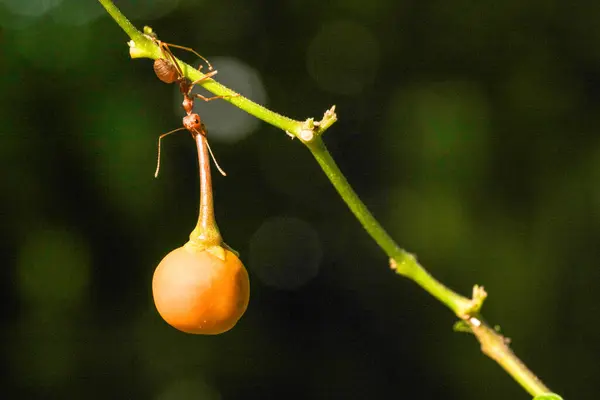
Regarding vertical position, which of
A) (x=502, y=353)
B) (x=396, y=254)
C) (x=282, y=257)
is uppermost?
(x=282, y=257)

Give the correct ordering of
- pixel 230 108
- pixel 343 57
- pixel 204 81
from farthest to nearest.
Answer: pixel 230 108 < pixel 343 57 < pixel 204 81

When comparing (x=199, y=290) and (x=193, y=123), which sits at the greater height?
(x=193, y=123)

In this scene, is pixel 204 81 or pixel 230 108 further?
pixel 230 108

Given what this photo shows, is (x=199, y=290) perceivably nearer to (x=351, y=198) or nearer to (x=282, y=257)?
(x=351, y=198)

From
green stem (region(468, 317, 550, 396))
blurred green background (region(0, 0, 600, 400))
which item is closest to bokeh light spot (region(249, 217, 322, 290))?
blurred green background (region(0, 0, 600, 400))

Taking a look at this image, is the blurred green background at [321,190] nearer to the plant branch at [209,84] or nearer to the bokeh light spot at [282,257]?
the bokeh light spot at [282,257]

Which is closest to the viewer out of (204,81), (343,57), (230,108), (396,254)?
(204,81)

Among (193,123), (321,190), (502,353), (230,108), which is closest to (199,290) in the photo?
(193,123)

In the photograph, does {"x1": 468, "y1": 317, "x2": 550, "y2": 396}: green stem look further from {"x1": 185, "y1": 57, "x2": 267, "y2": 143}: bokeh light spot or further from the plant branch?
{"x1": 185, "y1": 57, "x2": 267, "y2": 143}: bokeh light spot

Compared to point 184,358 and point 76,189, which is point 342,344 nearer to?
point 184,358
